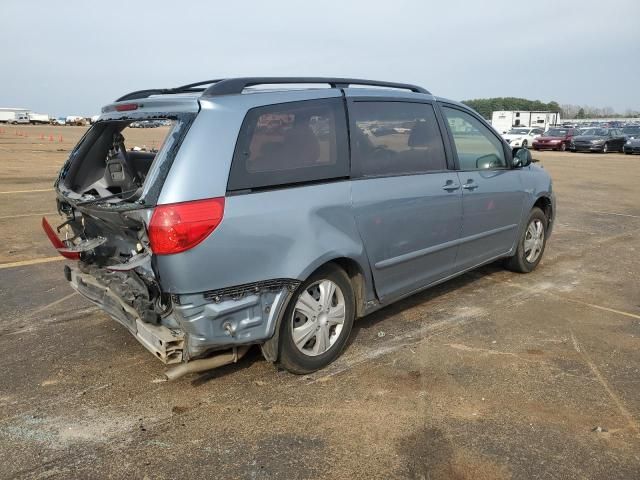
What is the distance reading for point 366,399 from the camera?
3.27m

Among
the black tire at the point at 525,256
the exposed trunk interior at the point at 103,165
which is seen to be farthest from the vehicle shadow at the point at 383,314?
the exposed trunk interior at the point at 103,165

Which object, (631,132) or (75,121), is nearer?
(631,132)

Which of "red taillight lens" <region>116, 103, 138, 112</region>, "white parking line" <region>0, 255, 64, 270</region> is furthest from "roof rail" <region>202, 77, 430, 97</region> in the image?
"white parking line" <region>0, 255, 64, 270</region>

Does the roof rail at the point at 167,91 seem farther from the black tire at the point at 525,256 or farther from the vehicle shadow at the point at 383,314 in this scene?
the black tire at the point at 525,256

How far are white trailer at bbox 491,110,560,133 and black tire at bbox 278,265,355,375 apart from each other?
6146 centimetres

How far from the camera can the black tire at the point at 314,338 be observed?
334cm

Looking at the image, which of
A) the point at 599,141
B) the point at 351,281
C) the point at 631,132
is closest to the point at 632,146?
the point at 599,141

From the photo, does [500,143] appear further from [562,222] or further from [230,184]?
[562,222]

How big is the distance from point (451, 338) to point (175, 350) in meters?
2.16

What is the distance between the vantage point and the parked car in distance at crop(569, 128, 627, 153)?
31.0m

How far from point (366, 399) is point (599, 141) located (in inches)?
1277

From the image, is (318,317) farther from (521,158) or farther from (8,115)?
(8,115)

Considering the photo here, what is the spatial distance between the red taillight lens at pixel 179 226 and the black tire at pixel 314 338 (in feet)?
2.48

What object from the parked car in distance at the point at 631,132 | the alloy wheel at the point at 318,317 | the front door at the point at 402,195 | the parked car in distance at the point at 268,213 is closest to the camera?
the parked car in distance at the point at 268,213
